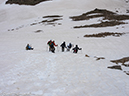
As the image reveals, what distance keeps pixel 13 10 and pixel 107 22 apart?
4200cm

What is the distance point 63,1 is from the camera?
61812 mm

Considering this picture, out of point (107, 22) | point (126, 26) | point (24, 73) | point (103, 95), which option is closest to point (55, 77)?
point (24, 73)

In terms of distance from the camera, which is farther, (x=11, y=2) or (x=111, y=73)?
(x=11, y=2)

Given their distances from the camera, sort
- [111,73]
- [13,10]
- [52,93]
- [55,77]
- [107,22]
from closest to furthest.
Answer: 1. [52,93]
2. [55,77]
3. [111,73]
4. [107,22]
5. [13,10]

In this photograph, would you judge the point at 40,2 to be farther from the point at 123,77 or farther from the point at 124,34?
the point at 123,77

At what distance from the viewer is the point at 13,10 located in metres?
59.7

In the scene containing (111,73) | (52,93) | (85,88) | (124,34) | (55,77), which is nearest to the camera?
(52,93)

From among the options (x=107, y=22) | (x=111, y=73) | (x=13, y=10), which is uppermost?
(x=13, y=10)

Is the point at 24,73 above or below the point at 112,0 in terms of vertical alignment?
below

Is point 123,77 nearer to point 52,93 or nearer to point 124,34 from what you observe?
point 52,93

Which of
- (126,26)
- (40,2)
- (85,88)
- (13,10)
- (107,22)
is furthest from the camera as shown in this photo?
(40,2)

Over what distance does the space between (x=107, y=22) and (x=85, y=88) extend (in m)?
26.9

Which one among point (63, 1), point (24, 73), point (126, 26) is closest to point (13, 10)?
point (63, 1)

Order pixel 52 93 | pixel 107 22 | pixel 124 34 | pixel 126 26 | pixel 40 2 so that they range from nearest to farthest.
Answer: pixel 52 93 → pixel 124 34 → pixel 126 26 → pixel 107 22 → pixel 40 2
